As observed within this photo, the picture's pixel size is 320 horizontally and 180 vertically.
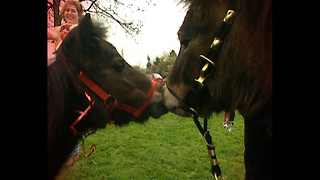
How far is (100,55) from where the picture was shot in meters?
1.29

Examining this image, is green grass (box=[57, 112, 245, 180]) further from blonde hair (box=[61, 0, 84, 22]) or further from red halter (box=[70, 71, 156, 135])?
blonde hair (box=[61, 0, 84, 22])

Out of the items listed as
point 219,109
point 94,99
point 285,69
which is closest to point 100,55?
point 94,99

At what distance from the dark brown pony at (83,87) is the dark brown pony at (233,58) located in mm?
464

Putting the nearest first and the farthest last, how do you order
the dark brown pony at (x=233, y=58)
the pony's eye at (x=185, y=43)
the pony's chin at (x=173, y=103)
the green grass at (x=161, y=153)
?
the dark brown pony at (x=233, y=58) → the pony's eye at (x=185, y=43) → the pony's chin at (x=173, y=103) → the green grass at (x=161, y=153)

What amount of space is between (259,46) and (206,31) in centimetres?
27

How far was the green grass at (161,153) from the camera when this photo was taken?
1.77 meters

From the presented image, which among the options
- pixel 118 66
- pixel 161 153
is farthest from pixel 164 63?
pixel 161 153

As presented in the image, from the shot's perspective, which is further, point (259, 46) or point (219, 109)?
point (219, 109)

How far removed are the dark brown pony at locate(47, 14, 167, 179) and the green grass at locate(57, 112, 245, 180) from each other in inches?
13.7

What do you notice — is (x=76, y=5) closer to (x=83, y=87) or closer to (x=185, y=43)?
(x=83, y=87)

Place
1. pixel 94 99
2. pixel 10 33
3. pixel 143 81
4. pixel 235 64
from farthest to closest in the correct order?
pixel 143 81
pixel 94 99
pixel 235 64
pixel 10 33

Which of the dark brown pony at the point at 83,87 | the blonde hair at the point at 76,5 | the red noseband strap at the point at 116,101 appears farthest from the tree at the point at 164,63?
the blonde hair at the point at 76,5

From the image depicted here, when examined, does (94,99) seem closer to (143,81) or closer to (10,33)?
(143,81)

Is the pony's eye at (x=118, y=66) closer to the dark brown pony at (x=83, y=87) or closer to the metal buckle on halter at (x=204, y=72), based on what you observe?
the dark brown pony at (x=83, y=87)
